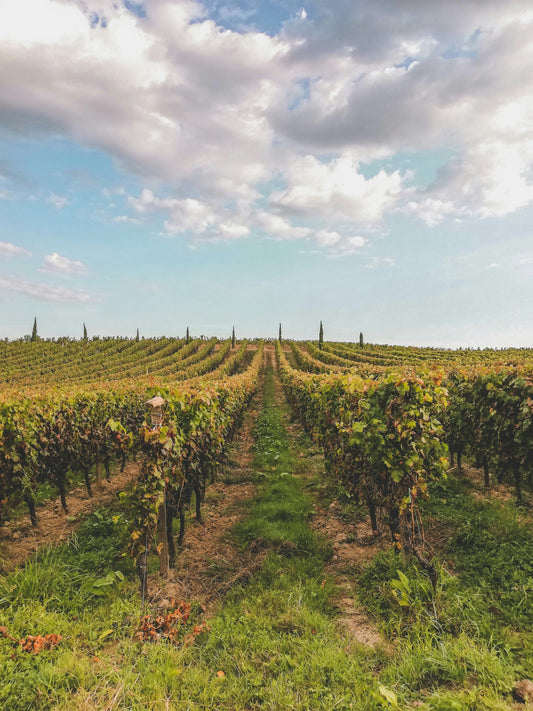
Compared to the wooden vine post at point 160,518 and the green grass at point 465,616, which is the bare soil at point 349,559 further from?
the wooden vine post at point 160,518

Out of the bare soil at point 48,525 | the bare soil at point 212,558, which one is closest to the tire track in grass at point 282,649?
the bare soil at point 212,558

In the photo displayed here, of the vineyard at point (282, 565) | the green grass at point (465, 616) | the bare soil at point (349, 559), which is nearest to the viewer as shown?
the green grass at point (465, 616)

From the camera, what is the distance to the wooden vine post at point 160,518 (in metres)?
5.38

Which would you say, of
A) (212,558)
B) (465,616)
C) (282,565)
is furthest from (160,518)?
(465,616)

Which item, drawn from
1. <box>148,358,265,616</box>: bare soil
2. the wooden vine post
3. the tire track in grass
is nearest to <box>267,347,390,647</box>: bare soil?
the tire track in grass

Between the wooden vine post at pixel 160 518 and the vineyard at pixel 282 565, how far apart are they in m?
0.03

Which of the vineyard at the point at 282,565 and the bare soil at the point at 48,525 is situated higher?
the vineyard at the point at 282,565

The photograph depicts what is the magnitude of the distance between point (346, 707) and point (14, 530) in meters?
7.74

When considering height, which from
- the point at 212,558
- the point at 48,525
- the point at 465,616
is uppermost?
the point at 465,616

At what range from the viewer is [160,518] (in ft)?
19.0

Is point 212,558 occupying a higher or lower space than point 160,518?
lower

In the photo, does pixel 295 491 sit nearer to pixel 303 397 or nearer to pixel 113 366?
pixel 303 397

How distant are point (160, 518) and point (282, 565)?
2045mm

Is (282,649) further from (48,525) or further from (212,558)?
(48,525)
